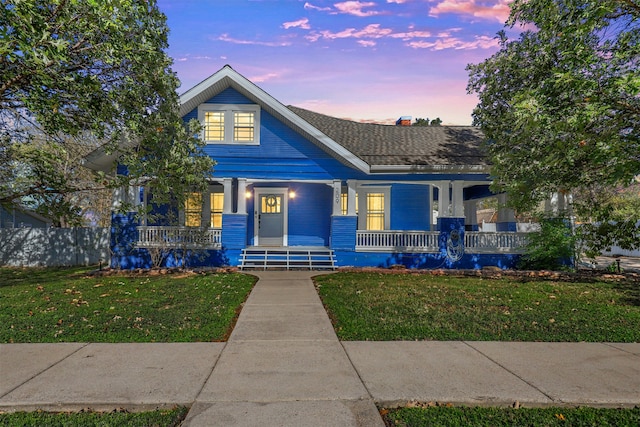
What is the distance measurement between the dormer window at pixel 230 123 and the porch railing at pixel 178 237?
11.3ft

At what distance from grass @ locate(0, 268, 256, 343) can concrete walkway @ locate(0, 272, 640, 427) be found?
1.43 feet

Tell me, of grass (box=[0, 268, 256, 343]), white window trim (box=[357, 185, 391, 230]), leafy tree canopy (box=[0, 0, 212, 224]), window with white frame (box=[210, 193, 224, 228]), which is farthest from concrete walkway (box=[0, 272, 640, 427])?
white window trim (box=[357, 185, 391, 230])

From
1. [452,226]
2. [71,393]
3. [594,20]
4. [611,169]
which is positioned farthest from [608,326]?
[71,393]

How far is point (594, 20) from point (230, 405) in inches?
287

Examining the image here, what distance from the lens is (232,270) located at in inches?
476

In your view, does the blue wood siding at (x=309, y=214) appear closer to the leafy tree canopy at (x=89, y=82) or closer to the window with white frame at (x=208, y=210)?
the window with white frame at (x=208, y=210)

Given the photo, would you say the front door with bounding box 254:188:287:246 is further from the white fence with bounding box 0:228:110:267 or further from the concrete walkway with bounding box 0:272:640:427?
the concrete walkway with bounding box 0:272:640:427

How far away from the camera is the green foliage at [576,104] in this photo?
5.37 m

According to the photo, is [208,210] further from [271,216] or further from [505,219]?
[505,219]

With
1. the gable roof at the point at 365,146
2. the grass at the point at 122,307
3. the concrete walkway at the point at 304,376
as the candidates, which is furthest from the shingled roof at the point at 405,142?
the concrete walkway at the point at 304,376

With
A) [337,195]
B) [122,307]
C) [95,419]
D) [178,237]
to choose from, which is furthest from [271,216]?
[95,419]

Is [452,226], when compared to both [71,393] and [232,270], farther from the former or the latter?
[71,393]

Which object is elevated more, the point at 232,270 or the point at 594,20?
the point at 594,20

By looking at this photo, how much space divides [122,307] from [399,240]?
9494mm
